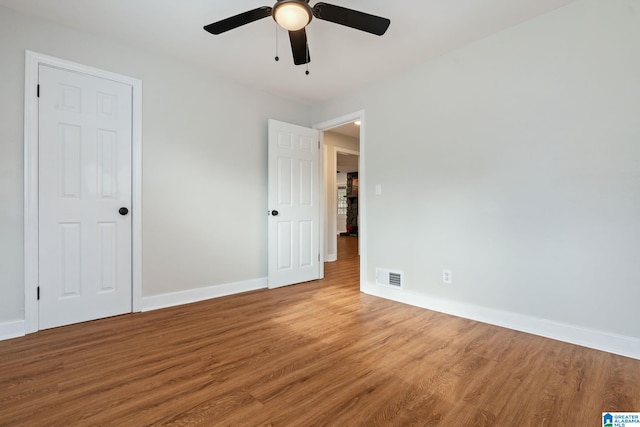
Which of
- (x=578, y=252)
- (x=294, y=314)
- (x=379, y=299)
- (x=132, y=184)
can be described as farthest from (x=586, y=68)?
(x=132, y=184)

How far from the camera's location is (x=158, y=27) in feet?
8.13

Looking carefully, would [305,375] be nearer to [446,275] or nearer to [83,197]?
[446,275]

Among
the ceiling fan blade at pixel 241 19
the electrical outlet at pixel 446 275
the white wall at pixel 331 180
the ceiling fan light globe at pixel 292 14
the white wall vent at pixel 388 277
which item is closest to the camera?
the ceiling fan light globe at pixel 292 14

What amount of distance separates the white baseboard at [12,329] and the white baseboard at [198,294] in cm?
82

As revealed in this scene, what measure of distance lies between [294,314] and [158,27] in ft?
8.90

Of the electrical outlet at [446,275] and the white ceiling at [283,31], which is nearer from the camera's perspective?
the white ceiling at [283,31]

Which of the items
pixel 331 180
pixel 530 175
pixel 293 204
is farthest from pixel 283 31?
pixel 331 180

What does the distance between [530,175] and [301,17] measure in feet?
6.75

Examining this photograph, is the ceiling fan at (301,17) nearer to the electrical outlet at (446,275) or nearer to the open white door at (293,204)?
the open white door at (293,204)

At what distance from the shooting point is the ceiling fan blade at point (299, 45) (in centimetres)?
200

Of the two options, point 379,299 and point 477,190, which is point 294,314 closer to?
point 379,299

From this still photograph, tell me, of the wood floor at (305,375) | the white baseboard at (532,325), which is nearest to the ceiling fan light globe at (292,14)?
the wood floor at (305,375)

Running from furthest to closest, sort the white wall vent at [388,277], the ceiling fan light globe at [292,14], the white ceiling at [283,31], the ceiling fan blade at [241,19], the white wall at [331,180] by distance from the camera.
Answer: the white wall at [331,180], the white wall vent at [388,277], the white ceiling at [283,31], the ceiling fan blade at [241,19], the ceiling fan light globe at [292,14]

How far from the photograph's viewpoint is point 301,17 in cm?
180
